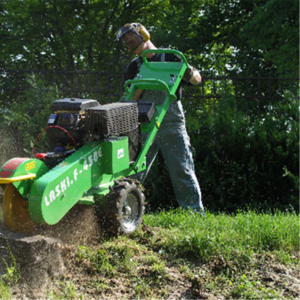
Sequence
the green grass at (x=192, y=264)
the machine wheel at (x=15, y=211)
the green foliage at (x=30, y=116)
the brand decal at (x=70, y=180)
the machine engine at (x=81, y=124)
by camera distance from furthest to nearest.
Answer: the green foliage at (x=30, y=116), the machine engine at (x=81, y=124), the machine wheel at (x=15, y=211), the brand decal at (x=70, y=180), the green grass at (x=192, y=264)

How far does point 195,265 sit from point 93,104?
159 cm

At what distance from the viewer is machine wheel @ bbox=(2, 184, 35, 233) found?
322 centimetres

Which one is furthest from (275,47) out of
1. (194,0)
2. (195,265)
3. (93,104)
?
(195,265)

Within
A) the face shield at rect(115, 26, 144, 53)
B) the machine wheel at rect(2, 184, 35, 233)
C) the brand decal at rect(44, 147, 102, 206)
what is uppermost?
the face shield at rect(115, 26, 144, 53)

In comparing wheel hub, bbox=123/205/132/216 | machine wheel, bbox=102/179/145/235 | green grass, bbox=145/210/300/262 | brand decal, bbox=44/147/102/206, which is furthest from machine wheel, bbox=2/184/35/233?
green grass, bbox=145/210/300/262

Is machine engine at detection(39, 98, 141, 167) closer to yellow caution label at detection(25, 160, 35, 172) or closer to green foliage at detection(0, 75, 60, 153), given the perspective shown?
yellow caution label at detection(25, 160, 35, 172)

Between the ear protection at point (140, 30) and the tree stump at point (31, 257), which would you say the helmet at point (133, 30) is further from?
the tree stump at point (31, 257)

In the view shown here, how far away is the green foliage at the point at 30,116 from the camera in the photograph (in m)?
6.99

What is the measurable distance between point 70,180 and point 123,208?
647 millimetres

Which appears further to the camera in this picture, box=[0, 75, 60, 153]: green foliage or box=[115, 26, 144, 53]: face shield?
box=[0, 75, 60, 153]: green foliage

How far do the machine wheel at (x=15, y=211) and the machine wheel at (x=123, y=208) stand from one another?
2.00ft

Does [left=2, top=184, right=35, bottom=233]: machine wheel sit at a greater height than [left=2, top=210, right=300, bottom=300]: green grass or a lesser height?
greater

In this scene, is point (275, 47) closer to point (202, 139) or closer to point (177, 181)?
point (202, 139)

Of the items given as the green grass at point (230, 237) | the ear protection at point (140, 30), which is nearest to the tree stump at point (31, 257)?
the green grass at point (230, 237)
